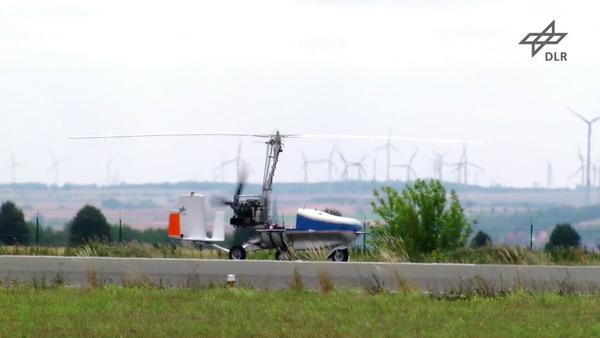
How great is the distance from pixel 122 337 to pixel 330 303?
539 cm

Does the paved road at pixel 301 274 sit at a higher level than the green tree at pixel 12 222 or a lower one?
lower

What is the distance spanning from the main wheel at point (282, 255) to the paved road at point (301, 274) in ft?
21.0

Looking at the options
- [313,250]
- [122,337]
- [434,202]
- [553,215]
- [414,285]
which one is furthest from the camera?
[553,215]

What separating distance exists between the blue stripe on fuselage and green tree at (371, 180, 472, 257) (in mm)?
6068

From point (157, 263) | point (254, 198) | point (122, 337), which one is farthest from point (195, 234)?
point (122, 337)

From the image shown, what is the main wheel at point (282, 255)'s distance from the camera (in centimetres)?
3418

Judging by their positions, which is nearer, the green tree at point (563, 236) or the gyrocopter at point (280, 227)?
the gyrocopter at point (280, 227)

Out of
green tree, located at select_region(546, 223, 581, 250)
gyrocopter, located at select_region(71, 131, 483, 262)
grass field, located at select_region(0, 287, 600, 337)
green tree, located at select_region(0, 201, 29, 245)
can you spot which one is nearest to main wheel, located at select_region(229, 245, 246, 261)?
gyrocopter, located at select_region(71, 131, 483, 262)

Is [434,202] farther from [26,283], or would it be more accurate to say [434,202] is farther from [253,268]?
[26,283]

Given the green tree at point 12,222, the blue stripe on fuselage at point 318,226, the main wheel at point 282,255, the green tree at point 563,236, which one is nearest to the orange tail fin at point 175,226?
the main wheel at point 282,255

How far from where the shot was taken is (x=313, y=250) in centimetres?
3444

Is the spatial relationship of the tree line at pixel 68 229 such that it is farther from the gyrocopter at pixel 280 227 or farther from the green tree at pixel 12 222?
the gyrocopter at pixel 280 227

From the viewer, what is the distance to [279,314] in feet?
66.8

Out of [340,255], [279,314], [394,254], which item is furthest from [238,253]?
[279,314]
